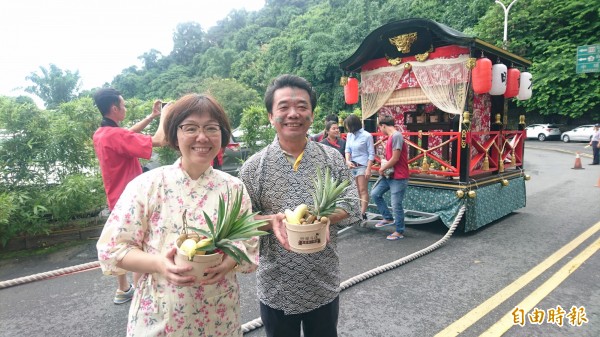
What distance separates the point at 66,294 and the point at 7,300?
544 millimetres

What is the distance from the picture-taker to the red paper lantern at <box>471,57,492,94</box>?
5.72m

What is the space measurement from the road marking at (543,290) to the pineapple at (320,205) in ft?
6.96

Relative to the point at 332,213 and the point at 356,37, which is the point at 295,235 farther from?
the point at 356,37

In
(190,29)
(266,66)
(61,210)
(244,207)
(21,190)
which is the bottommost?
(61,210)

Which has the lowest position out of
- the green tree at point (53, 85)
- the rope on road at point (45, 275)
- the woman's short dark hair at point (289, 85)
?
the rope on road at point (45, 275)

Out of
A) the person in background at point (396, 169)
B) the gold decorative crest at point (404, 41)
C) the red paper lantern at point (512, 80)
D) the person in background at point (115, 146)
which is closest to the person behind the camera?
the person in background at point (115, 146)

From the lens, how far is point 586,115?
2453cm

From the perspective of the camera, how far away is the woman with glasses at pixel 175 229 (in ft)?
4.72

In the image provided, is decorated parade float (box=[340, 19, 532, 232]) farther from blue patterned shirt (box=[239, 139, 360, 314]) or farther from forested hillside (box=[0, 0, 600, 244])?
blue patterned shirt (box=[239, 139, 360, 314])

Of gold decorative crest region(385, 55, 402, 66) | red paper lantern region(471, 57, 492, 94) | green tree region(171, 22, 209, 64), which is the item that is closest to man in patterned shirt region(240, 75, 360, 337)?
red paper lantern region(471, 57, 492, 94)

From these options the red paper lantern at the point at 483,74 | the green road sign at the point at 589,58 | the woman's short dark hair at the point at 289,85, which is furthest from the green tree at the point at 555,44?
the woman's short dark hair at the point at 289,85

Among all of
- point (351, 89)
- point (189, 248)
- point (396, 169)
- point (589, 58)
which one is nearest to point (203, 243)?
point (189, 248)

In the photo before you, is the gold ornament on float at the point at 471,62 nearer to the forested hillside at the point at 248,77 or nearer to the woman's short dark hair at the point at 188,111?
the woman's short dark hair at the point at 188,111

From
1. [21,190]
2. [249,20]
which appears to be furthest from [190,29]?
[21,190]
